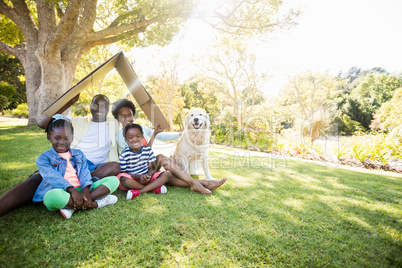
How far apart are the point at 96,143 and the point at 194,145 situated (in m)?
1.84

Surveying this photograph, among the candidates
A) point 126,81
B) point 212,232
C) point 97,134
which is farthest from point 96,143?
point 212,232

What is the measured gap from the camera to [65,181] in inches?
85.4

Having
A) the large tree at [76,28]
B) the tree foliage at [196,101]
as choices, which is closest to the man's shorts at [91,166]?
the large tree at [76,28]

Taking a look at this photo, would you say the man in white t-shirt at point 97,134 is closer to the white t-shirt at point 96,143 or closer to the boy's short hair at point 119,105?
the white t-shirt at point 96,143

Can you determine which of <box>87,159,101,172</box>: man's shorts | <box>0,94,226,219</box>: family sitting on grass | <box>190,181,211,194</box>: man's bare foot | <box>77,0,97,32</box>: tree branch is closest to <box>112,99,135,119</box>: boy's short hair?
<box>0,94,226,219</box>: family sitting on grass

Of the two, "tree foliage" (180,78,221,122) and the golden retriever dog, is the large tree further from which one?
"tree foliage" (180,78,221,122)

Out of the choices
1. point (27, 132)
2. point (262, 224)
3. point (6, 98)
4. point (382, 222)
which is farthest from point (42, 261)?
point (6, 98)

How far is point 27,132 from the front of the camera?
754 centimetres

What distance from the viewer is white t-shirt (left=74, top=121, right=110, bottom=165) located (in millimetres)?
3186

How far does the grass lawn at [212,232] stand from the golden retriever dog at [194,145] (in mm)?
713

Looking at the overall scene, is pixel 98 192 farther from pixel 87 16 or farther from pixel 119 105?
pixel 87 16

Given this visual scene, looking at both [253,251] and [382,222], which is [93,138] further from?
[382,222]

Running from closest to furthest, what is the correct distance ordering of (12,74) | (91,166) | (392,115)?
(91,166)
(392,115)
(12,74)

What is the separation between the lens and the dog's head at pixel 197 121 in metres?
3.84
